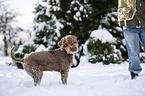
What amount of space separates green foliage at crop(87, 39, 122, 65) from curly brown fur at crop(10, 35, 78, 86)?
2.74 metres

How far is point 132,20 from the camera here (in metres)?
2.76

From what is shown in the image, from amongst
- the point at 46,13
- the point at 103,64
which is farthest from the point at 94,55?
the point at 46,13

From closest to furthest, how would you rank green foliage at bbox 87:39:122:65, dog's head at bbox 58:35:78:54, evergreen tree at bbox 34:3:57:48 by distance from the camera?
dog's head at bbox 58:35:78:54
green foliage at bbox 87:39:122:65
evergreen tree at bbox 34:3:57:48

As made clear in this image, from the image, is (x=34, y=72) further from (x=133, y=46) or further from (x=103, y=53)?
(x=103, y=53)

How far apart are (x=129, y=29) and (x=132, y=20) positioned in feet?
0.69

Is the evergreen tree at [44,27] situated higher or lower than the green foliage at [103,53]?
higher

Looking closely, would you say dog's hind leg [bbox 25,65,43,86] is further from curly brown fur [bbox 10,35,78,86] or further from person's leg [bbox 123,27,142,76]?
person's leg [bbox 123,27,142,76]

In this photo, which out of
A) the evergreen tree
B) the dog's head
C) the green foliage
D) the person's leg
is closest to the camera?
the person's leg

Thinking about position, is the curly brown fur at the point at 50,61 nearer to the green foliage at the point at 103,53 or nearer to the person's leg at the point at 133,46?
the person's leg at the point at 133,46

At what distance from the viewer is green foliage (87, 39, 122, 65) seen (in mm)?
5556

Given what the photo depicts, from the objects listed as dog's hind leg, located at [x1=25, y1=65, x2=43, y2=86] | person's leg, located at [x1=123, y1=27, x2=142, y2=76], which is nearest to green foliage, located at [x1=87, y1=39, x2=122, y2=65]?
person's leg, located at [x1=123, y1=27, x2=142, y2=76]

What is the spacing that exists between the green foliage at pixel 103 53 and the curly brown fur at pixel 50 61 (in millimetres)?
2744

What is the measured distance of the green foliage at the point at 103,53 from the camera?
556 centimetres

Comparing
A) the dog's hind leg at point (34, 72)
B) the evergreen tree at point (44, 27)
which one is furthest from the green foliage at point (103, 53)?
the dog's hind leg at point (34, 72)
